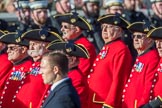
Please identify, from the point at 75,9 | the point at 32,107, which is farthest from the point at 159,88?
the point at 75,9

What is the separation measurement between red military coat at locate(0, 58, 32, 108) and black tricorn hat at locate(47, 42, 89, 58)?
59 centimetres

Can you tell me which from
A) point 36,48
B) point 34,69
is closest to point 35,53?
point 36,48

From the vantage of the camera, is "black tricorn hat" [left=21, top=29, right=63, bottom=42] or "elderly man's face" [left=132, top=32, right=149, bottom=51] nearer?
"elderly man's face" [left=132, top=32, right=149, bottom=51]

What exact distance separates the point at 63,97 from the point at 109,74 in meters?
2.84

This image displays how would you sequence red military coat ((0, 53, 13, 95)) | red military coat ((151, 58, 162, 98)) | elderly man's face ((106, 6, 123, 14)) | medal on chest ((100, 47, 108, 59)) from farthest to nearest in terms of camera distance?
1. elderly man's face ((106, 6, 123, 14))
2. red military coat ((0, 53, 13, 95))
3. medal on chest ((100, 47, 108, 59))
4. red military coat ((151, 58, 162, 98))

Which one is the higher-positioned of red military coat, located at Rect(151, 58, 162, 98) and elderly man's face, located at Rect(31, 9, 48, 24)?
elderly man's face, located at Rect(31, 9, 48, 24)

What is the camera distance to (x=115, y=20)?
11.9m

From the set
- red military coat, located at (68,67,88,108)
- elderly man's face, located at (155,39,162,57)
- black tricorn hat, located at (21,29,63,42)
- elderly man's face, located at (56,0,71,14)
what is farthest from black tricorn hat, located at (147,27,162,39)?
elderly man's face, located at (56,0,71,14)

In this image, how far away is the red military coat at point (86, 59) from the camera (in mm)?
12062

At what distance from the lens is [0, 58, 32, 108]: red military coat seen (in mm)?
11938

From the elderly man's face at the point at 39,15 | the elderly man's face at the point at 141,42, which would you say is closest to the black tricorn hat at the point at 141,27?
the elderly man's face at the point at 141,42

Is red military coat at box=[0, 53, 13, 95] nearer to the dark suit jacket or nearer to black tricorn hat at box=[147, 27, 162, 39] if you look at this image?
black tricorn hat at box=[147, 27, 162, 39]

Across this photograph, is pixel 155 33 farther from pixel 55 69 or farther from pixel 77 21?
pixel 55 69

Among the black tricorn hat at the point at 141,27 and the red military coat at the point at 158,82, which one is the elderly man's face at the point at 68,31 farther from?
the red military coat at the point at 158,82
